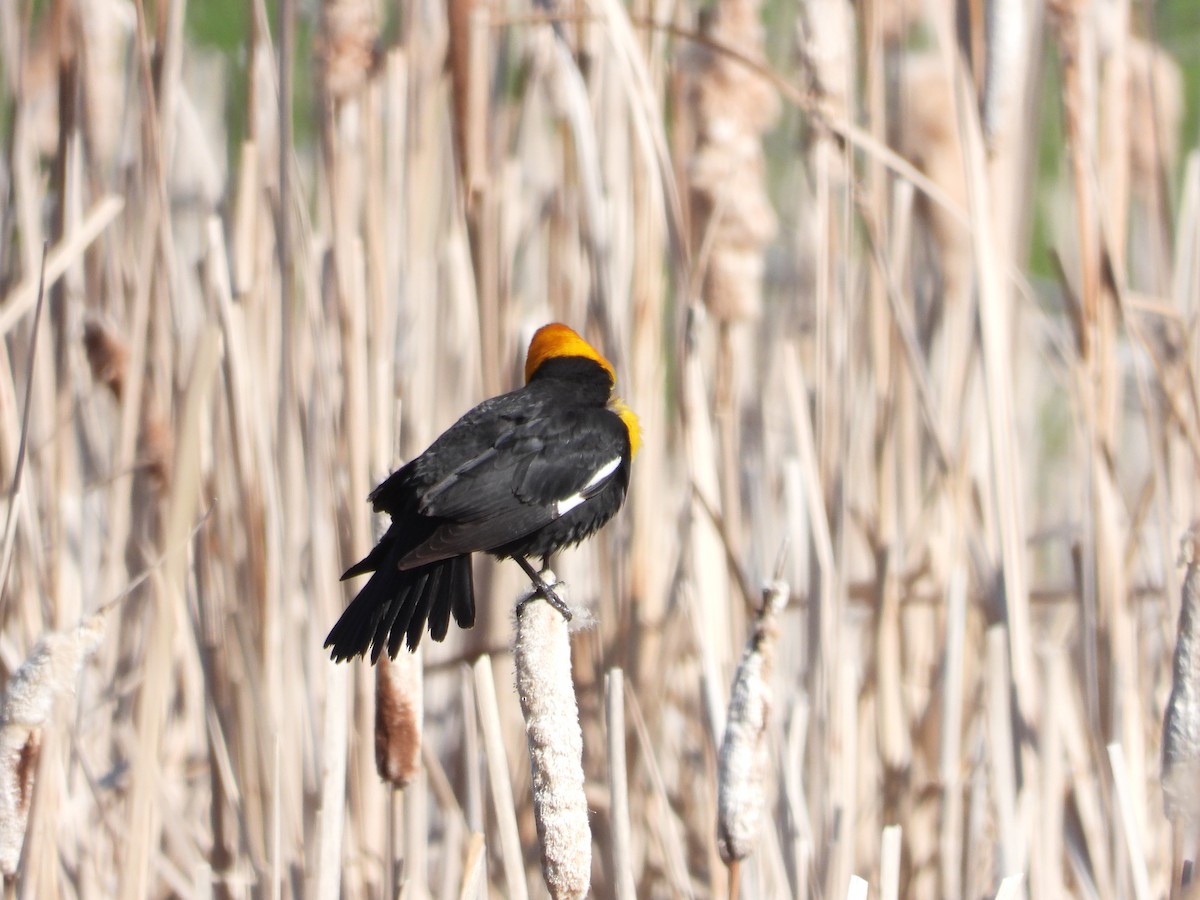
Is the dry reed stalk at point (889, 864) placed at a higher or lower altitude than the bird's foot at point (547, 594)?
lower

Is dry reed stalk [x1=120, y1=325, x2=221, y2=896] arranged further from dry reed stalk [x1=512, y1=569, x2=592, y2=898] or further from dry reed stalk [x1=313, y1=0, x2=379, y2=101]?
dry reed stalk [x1=313, y1=0, x2=379, y2=101]

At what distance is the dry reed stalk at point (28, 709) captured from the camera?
946mm

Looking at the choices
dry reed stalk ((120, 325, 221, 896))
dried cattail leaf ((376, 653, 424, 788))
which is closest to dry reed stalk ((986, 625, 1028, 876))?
dried cattail leaf ((376, 653, 424, 788))

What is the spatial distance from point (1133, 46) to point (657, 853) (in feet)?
4.43

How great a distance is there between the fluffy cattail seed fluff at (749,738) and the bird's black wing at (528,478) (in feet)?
1.09

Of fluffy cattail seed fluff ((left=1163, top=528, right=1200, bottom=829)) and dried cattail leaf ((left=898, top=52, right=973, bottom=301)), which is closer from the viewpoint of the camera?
fluffy cattail seed fluff ((left=1163, top=528, right=1200, bottom=829))

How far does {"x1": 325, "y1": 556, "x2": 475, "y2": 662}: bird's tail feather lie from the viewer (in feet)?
3.74

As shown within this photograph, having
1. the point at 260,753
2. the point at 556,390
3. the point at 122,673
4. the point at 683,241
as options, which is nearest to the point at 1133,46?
the point at 683,241

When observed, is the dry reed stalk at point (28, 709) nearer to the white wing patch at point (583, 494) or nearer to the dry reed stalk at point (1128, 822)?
the white wing patch at point (583, 494)

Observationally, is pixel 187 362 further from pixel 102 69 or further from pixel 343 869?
pixel 343 869

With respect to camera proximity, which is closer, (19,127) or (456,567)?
(456,567)

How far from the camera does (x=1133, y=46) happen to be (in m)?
1.81

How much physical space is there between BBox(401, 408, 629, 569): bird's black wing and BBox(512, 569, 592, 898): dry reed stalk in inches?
11.1

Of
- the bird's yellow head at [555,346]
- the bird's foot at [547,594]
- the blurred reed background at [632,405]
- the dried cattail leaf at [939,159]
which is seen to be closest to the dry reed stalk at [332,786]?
the blurred reed background at [632,405]
